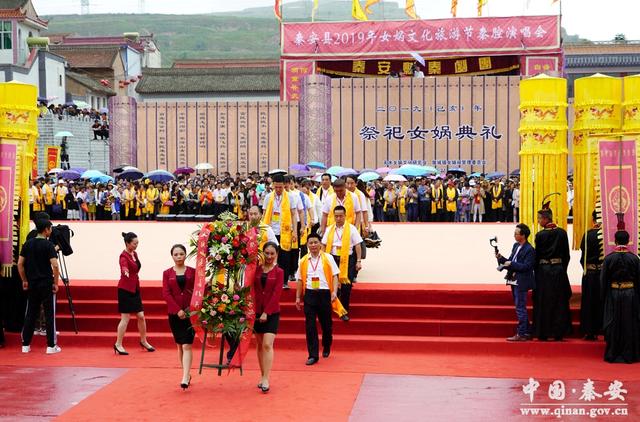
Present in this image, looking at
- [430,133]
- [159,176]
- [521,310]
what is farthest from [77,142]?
[521,310]

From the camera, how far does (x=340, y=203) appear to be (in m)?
11.1

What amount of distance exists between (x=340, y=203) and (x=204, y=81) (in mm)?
34647

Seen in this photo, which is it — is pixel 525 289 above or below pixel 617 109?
below

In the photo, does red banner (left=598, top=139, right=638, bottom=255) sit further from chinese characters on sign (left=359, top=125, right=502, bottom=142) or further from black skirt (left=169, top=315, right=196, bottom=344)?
Result: chinese characters on sign (left=359, top=125, right=502, bottom=142)

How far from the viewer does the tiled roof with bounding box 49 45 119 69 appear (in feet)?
158

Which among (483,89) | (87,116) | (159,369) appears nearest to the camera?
(159,369)

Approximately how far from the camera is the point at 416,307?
10312mm

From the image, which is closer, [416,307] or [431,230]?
[416,307]

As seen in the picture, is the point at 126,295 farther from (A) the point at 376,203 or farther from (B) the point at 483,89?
(B) the point at 483,89

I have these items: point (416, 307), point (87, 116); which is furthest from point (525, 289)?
point (87, 116)

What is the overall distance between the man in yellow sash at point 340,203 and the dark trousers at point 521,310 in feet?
7.92

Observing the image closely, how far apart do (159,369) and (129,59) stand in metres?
43.6

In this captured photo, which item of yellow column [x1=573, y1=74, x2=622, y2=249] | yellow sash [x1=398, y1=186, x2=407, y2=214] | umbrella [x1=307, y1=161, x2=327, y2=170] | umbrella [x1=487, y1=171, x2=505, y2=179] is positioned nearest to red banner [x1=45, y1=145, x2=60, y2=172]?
umbrella [x1=307, y1=161, x2=327, y2=170]

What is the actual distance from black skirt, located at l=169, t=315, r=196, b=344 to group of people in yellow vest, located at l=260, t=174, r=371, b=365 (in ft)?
4.19
